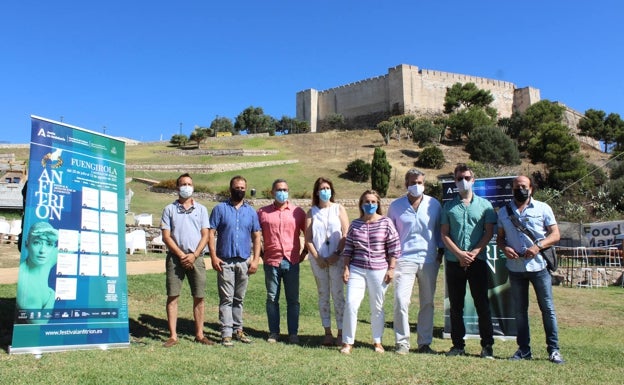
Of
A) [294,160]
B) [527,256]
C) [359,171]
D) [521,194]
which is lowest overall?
[527,256]

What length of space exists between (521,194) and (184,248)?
3.20m

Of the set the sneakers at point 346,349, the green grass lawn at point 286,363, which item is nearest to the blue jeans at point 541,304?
the green grass lawn at point 286,363

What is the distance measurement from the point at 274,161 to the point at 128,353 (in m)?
34.4

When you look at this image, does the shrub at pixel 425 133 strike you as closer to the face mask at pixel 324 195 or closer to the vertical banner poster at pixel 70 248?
the face mask at pixel 324 195

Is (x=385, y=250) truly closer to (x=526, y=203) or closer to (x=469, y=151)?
(x=526, y=203)

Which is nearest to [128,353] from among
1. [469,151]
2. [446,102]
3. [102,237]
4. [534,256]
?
[102,237]

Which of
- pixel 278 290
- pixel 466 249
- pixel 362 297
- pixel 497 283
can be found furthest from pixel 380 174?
pixel 362 297

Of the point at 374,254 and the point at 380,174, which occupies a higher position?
the point at 380,174

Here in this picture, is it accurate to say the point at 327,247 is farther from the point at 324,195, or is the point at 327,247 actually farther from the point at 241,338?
the point at 241,338

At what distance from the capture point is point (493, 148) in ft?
136

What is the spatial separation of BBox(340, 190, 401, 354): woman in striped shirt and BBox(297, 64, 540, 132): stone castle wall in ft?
180

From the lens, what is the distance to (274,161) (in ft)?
127

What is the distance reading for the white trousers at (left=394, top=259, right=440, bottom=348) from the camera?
16.2 feet

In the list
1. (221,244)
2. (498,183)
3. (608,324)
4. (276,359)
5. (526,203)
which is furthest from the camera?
(608,324)
